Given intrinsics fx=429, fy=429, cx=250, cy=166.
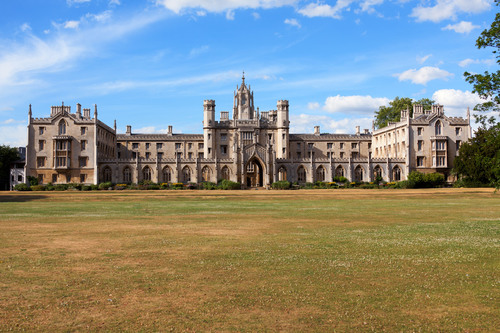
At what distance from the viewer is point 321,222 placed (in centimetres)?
2059

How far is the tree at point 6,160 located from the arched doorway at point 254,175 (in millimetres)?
44863

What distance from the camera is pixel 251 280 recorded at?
944cm

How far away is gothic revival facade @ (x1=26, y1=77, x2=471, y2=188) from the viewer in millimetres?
74875

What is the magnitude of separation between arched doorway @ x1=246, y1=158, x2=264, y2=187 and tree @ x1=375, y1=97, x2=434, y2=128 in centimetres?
3541

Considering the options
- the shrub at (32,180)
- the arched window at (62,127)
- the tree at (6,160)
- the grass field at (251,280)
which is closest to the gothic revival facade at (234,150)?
the arched window at (62,127)

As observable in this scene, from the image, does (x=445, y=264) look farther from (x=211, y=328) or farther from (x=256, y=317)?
(x=211, y=328)

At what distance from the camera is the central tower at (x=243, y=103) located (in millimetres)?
93250

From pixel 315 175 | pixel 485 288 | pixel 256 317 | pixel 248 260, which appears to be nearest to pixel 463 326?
pixel 485 288

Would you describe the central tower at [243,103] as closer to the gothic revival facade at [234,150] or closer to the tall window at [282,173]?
the gothic revival facade at [234,150]

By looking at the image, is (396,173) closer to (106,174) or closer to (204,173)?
(204,173)

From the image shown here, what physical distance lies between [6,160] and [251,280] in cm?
8508

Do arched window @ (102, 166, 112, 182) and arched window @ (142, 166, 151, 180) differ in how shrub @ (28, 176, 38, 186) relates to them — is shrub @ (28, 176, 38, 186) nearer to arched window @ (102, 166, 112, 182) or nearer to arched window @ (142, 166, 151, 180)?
arched window @ (102, 166, 112, 182)

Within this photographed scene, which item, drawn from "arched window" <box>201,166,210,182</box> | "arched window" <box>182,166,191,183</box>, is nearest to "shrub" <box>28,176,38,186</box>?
"arched window" <box>182,166,191,183</box>

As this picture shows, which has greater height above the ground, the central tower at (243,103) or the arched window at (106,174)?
the central tower at (243,103)
